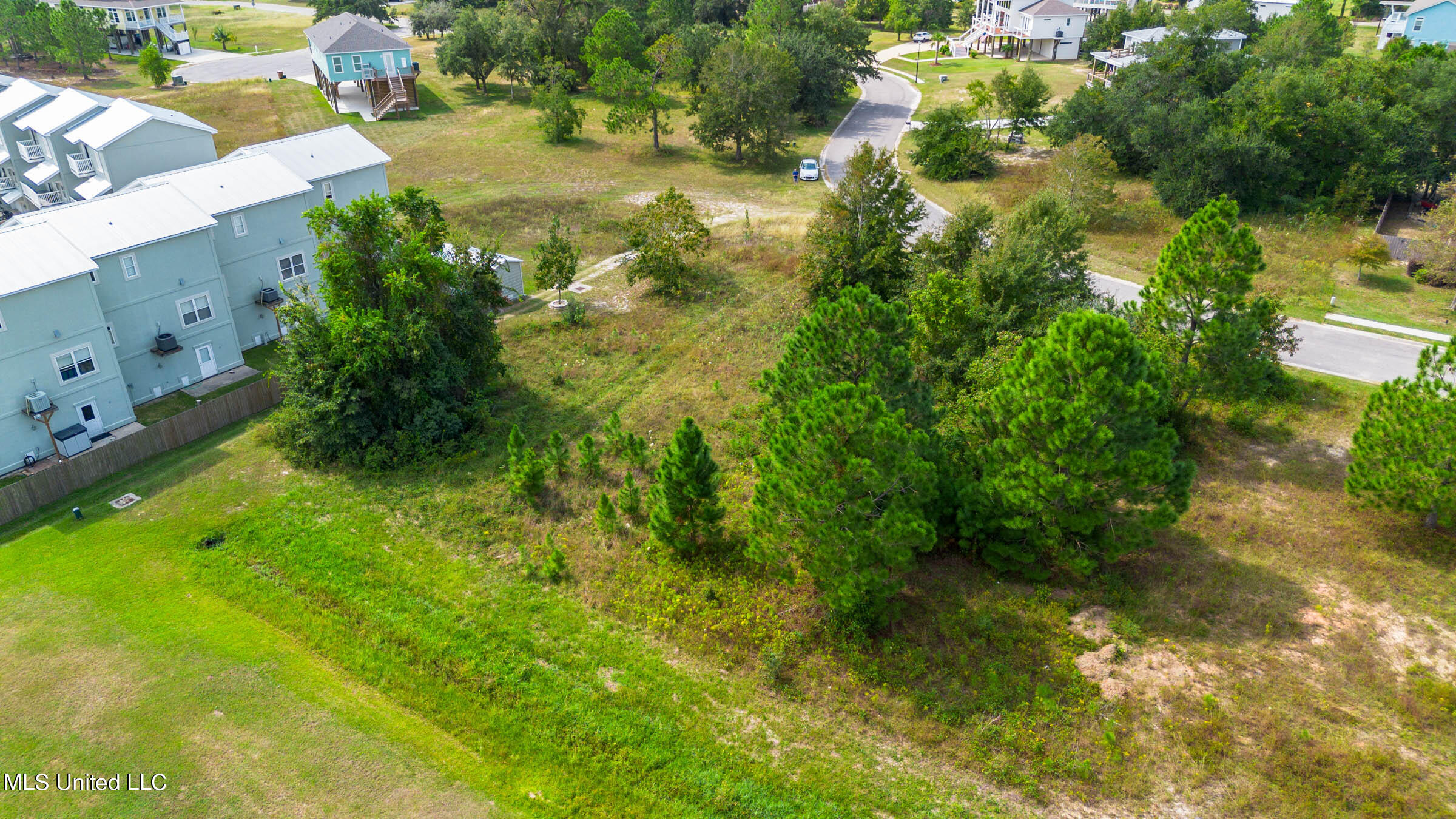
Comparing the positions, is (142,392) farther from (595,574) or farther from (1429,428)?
(1429,428)

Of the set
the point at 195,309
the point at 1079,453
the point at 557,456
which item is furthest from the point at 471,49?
the point at 1079,453

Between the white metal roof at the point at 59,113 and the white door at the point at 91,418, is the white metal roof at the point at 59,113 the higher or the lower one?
the higher one

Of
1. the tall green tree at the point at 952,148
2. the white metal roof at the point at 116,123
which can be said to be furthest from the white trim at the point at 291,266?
the tall green tree at the point at 952,148

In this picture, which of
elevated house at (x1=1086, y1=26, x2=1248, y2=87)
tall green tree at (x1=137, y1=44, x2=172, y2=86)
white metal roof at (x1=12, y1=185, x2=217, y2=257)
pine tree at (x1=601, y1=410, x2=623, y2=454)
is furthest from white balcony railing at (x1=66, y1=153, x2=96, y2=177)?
elevated house at (x1=1086, y1=26, x2=1248, y2=87)

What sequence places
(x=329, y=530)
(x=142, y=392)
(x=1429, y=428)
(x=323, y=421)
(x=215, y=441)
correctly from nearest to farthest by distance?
(x=1429, y=428) < (x=329, y=530) < (x=323, y=421) < (x=215, y=441) < (x=142, y=392)

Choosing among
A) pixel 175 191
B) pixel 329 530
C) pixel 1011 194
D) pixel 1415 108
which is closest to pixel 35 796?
pixel 329 530

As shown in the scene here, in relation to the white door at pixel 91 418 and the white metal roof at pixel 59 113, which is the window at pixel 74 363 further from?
the white metal roof at pixel 59 113
